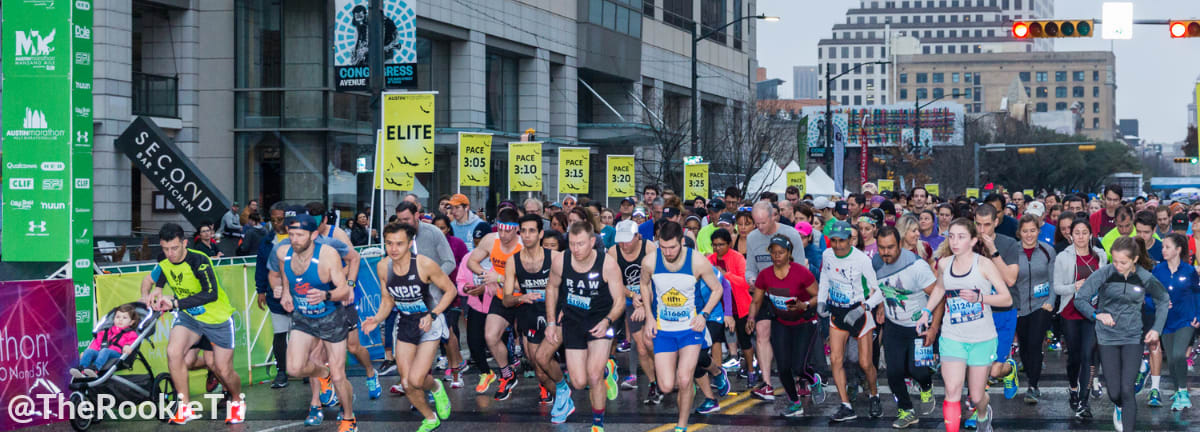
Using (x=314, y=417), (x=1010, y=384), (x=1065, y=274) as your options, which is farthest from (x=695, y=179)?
(x=314, y=417)

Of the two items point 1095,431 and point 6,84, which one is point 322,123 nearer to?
point 6,84

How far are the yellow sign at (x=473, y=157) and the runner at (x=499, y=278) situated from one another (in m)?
7.14

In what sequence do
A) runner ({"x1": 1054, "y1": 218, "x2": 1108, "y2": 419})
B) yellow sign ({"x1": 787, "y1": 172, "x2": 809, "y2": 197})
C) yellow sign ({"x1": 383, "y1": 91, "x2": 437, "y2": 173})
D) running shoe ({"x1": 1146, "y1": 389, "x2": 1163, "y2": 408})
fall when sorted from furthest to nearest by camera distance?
yellow sign ({"x1": 787, "y1": 172, "x2": 809, "y2": 197}) < yellow sign ({"x1": 383, "y1": 91, "x2": 437, "y2": 173}) < running shoe ({"x1": 1146, "y1": 389, "x2": 1163, "y2": 408}) < runner ({"x1": 1054, "y1": 218, "x2": 1108, "y2": 419})

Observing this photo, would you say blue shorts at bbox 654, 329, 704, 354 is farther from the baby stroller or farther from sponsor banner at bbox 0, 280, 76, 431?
sponsor banner at bbox 0, 280, 76, 431

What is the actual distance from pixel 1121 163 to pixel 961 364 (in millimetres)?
108256

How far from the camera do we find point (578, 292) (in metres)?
9.78

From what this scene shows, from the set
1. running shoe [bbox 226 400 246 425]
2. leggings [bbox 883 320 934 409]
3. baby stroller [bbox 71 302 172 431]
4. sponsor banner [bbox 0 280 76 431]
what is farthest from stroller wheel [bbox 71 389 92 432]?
leggings [bbox 883 320 934 409]

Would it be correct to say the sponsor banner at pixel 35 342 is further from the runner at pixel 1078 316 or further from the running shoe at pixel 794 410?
the runner at pixel 1078 316

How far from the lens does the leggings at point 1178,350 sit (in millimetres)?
10969

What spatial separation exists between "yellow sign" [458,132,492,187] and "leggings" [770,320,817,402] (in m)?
9.07

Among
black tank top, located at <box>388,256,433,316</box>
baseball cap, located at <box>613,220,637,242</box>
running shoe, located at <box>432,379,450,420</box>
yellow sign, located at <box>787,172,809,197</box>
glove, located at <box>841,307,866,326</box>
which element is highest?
yellow sign, located at <box>787,172,809,197</box>

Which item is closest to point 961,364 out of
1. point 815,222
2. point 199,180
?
point 815,222

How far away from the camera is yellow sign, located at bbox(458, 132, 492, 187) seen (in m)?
19.5

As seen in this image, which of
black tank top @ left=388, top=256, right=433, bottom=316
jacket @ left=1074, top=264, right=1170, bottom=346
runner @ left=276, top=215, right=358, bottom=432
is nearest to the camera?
jacket @ left=1074, top=264, right=1170, bottom=346
